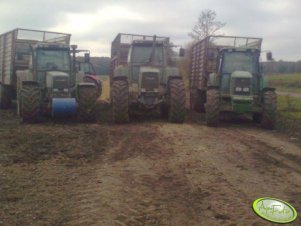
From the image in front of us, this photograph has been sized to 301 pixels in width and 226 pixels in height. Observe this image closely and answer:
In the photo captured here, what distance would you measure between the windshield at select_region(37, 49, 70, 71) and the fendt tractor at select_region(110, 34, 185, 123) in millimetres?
1571

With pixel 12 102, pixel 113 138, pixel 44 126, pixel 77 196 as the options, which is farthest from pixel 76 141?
pixel 12 102

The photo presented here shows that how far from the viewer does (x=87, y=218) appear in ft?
15.5

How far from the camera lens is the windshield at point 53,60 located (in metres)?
13.3

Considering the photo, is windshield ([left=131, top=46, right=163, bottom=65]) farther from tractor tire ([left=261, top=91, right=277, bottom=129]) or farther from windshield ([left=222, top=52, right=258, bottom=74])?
tractor tire ([left=261, top=91, right=277, bottom=129])

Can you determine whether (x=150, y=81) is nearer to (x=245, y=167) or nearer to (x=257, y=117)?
(x=257, y=117)

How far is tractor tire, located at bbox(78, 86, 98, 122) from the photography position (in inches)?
489

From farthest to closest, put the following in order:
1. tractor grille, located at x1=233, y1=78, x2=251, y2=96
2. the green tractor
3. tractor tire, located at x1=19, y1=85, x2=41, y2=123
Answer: tractor grille, located at x1=233, y1=78, x2=251, y2=96 < the green tractor < tractor tire, located at x1=19, y1=85, x2=41, y2=123

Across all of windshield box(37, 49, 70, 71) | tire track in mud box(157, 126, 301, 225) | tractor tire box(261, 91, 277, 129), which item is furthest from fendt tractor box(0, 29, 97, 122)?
tractor tire box(261, 91, 277, 129)

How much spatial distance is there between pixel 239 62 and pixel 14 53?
24.8ft

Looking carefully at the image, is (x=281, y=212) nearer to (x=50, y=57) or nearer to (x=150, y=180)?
(x=150, y=180)

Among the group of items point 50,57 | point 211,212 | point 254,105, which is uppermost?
point 50,57

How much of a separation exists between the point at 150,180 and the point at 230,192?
119 centimetres

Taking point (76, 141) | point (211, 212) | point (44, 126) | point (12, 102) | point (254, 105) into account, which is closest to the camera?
point (211, 212)

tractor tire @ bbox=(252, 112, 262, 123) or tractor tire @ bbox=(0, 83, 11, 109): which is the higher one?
tractor tire @ bbox=(0, 83, 11, 109)
